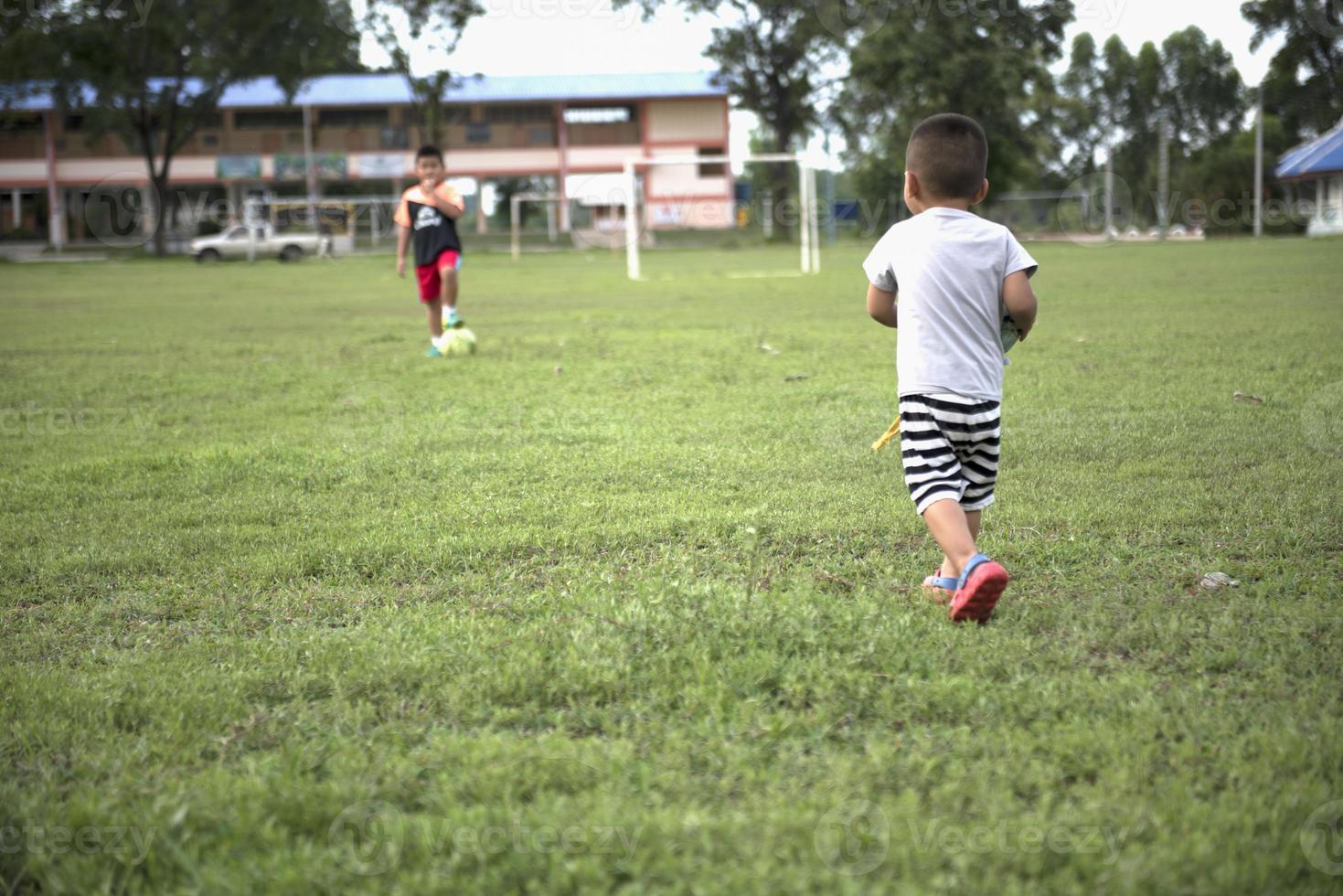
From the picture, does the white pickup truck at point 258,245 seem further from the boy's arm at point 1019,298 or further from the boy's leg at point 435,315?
the boy's arm at point 1019,298

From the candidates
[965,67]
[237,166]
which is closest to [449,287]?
[965,67]

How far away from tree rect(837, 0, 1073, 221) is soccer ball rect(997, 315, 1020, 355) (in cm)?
3928

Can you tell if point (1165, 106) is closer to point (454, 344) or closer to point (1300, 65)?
point (1300, 65)

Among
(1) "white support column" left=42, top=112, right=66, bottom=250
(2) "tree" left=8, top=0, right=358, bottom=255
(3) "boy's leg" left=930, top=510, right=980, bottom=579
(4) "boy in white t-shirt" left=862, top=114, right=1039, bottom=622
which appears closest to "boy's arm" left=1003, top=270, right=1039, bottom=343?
(4) "boy in white t-shirt" left=862, top=114, right=1039, bottom=622

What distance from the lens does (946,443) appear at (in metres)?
3.37

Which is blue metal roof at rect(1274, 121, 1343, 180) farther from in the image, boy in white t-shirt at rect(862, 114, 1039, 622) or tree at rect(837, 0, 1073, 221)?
boy in white t-shirt at rect(862, 114, 1039, 622)

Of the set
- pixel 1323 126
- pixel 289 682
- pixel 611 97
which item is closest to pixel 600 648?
pixel 289 682

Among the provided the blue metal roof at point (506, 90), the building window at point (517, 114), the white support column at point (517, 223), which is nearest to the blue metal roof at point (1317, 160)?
the blue metal roof at point (506, 90)

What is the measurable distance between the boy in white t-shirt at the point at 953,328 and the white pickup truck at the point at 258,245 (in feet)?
132

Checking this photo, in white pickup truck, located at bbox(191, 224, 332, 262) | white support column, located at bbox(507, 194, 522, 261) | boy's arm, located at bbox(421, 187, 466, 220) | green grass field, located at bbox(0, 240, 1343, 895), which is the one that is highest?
white support column, located at bbox(507, 194, 522, 261)

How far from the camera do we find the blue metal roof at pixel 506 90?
5203 cm

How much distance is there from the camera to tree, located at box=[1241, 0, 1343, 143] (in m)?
46.2

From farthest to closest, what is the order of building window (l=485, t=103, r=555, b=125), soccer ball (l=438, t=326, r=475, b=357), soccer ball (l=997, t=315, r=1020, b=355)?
building window (l=485, t=103, r=555, b=125) → soccer ball (l=438, t=326, r=475, b=357) → soccer ball (l=997, t=315, r=1020, b=355)

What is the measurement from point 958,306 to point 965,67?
4096 centimetres
